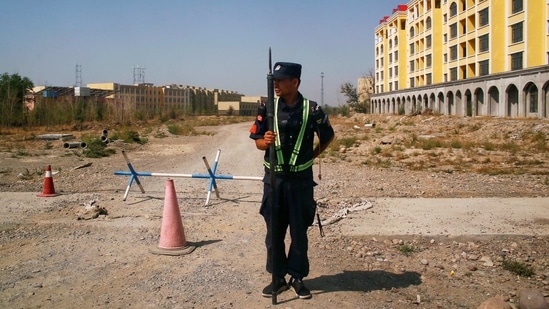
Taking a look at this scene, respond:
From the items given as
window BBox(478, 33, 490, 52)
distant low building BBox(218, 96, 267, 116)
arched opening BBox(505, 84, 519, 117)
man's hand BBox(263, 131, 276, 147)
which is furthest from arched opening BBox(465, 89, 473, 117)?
man's hand BBox(263, 131, 276, 147)

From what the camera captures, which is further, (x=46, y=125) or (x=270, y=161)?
(x=46, y=125)

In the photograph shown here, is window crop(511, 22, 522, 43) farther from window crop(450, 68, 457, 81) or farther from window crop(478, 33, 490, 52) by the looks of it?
window crop(450, 68, 457, 81)

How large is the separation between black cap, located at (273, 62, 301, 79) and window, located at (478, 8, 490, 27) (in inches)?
1767

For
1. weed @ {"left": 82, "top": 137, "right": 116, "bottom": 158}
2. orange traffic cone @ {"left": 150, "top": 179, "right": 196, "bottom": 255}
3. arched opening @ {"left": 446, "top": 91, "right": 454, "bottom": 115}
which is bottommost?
orange traffic cone @ {"left": 150, "top": 179, "right": 196, "bottom": 255}

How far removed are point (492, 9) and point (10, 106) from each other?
127 ft

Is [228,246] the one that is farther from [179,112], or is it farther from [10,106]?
[179,112]

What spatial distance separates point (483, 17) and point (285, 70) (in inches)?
1827

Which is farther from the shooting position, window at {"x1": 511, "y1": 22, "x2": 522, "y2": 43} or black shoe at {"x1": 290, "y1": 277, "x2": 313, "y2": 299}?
window at {"x1": 511, "y1": 22, "x2": 522, "y2": 43}

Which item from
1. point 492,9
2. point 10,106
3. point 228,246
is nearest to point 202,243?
point 228,246

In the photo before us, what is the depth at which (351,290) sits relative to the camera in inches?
183

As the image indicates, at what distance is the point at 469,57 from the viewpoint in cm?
4888

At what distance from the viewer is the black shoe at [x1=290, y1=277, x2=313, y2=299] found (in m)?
4.36

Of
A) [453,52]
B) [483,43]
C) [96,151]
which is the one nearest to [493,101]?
[483,43]

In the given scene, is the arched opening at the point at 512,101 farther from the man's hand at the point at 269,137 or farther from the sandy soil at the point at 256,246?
the man's hand at the point at 269,137
